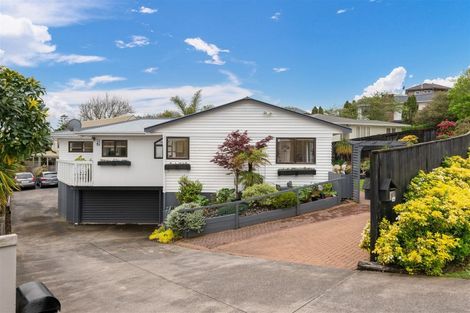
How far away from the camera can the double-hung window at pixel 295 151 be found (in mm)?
16656

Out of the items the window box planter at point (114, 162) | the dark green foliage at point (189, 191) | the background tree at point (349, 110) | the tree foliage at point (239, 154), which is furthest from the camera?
the background tree at point (349, 110)

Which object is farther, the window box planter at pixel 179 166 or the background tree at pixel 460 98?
the background tree at pixel 460 98

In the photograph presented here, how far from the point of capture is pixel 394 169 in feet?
26.2

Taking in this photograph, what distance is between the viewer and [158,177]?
18.9 metres

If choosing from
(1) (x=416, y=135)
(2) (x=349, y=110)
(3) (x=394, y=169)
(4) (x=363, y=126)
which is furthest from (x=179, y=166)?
(2) (x=349, y=110)

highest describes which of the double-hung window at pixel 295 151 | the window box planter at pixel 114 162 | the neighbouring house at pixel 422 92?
the neighbouring house at pixel 422 92

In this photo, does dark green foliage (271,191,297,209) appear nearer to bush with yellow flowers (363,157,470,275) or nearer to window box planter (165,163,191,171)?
window box planter (165,163,191,171)

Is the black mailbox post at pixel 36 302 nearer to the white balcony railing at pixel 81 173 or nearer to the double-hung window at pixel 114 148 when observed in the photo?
the double-hung window at pixel 114 148

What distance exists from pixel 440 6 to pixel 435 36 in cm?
638

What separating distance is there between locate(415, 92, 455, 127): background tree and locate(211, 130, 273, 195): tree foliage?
25.8m

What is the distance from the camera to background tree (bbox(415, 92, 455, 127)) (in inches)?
1400

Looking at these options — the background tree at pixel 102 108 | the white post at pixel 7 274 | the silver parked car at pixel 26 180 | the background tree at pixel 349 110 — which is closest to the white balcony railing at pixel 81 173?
the white post at pixel 7 274

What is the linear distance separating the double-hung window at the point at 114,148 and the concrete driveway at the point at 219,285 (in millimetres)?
7908

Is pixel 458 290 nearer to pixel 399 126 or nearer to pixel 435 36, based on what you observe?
pixel 435 36
